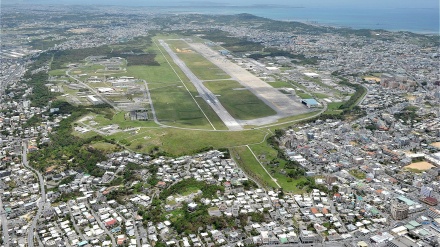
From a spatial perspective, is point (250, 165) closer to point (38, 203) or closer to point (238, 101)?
point (38, 203)

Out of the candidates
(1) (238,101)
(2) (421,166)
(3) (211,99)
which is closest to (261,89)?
(1) (238,101)

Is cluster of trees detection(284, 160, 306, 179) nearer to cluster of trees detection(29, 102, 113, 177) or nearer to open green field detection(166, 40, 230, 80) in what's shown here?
cluster of trees detection(29, 102, 113, 177)

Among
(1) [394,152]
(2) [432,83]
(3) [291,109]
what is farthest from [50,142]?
(2) [432,83]

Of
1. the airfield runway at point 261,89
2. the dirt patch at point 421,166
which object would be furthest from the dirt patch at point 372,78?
the dirt patch at point 421,166

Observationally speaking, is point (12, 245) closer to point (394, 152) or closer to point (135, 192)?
point (135, 192)

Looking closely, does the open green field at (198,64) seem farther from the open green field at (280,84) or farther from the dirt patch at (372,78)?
the dirt patch at (372,78)

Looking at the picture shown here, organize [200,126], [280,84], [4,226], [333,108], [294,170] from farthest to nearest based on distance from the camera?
1. [280,84]
2. [333,108]
3. [200,126]
4. [294,170]
5. [4,226]
